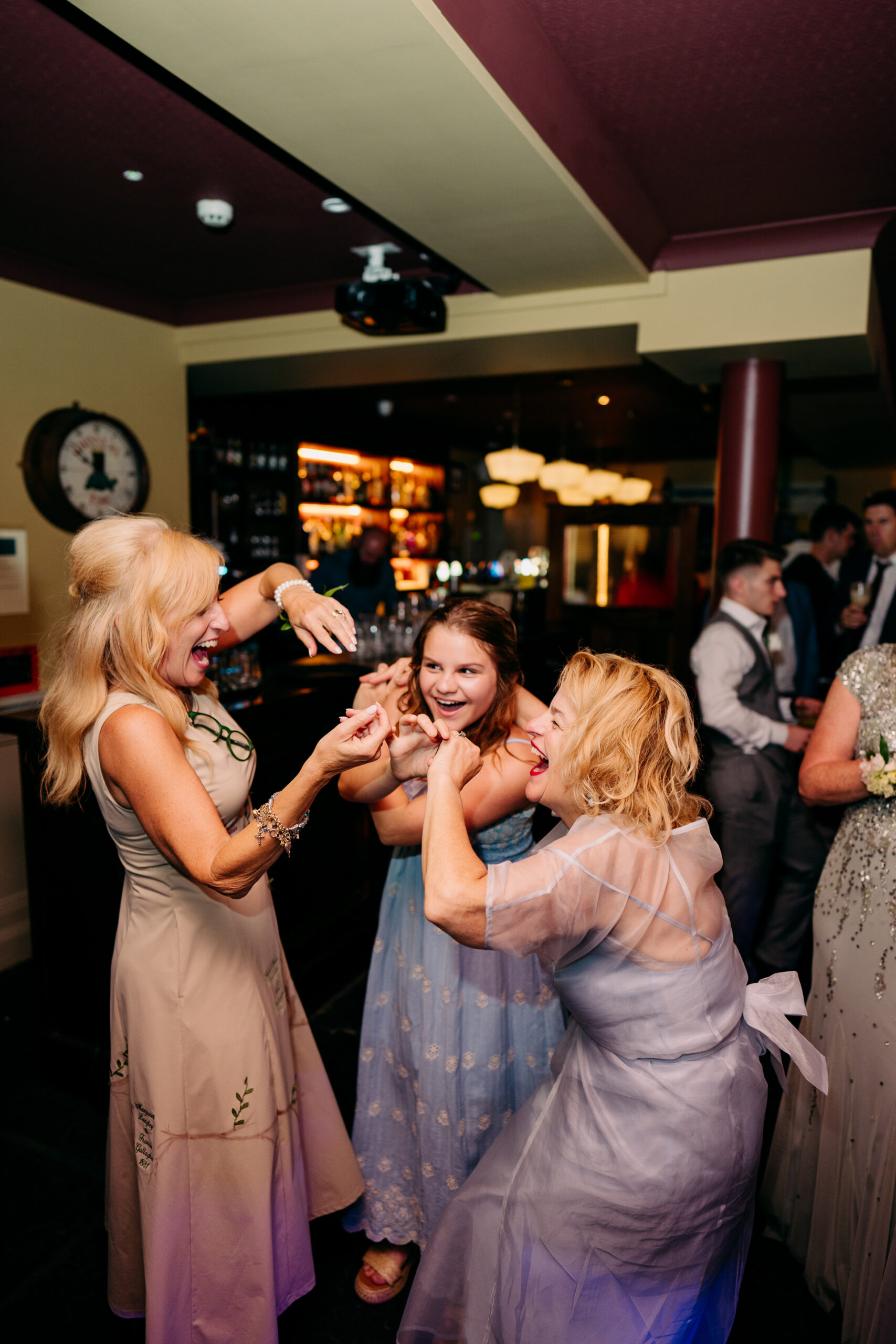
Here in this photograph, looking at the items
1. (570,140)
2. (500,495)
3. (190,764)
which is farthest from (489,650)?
(500,495)

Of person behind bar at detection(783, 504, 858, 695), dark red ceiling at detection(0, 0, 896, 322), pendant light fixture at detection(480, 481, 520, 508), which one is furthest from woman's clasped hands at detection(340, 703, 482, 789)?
pendant light fixture at detection(480, 481, 520, 508)

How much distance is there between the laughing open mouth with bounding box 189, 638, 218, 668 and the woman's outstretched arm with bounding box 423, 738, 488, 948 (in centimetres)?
56

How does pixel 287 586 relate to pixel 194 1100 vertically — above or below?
above

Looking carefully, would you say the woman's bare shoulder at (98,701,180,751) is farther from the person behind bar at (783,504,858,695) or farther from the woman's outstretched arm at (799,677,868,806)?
the person behind bar at (783,504,858,695)

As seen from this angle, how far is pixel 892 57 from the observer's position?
102 inches

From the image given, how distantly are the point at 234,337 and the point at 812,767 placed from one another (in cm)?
466

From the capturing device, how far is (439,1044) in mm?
1873

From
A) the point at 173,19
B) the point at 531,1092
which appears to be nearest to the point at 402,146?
the point at 173,19

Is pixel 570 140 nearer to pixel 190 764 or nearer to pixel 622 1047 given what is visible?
pixel 190 764

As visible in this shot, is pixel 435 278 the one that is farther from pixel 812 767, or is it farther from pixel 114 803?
pixel 114 803

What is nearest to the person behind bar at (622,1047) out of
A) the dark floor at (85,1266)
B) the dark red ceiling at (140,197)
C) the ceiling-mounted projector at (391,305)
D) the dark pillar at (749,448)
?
the dark floor at (85,1266)

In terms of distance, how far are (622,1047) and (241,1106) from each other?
30.6 inches

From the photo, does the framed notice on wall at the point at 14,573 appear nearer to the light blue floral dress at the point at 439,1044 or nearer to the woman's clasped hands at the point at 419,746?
the light blue floral dress at the point at 439,1044

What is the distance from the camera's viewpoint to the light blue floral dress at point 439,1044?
1.87 m
